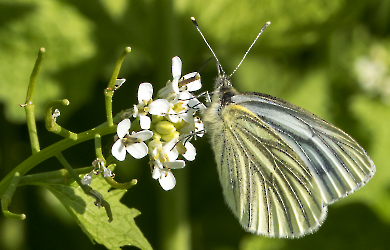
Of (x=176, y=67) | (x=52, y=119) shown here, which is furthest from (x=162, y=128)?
(x=52, y=119)

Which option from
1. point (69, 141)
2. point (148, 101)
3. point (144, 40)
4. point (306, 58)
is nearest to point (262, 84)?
point (306, 58)

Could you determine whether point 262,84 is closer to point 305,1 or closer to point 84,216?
point 305,1

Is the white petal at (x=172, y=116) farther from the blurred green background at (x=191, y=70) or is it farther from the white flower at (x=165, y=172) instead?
the blurred green background at (x=191, y=70)

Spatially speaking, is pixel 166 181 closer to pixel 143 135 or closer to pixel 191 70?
pixel 143 135

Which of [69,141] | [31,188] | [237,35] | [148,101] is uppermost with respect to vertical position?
[237,35]

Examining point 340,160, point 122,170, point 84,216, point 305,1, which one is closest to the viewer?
point 84,216

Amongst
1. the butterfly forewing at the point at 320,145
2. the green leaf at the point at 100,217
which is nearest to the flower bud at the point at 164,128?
the green leaf at the point at 100,217

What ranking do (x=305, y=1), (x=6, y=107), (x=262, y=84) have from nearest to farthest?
(x=6, y=107), (x=305, y=1), (x=262, y=84)

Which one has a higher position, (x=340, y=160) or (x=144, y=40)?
(x=144, y=40)

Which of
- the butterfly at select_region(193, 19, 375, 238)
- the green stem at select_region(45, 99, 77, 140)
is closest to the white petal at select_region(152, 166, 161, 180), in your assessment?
the green stem at select_region(45, 99, 77, 140)
